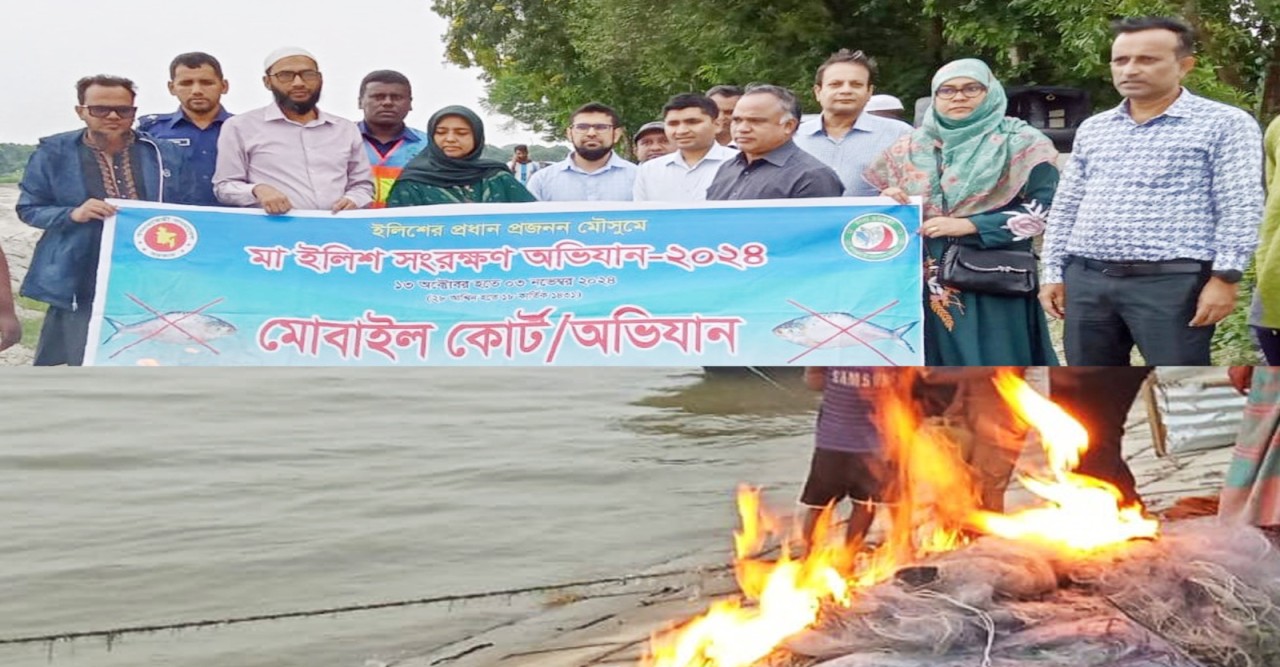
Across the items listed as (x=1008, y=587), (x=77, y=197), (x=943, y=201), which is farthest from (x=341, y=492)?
(x=943, y=201)

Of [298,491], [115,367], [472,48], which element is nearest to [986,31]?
[472,48]

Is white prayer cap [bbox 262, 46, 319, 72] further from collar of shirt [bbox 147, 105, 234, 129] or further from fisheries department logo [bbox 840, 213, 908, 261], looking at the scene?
fisheries department logo [bbox 840, 213, 908, 261]

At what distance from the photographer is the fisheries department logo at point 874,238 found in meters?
3.87

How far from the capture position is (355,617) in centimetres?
356

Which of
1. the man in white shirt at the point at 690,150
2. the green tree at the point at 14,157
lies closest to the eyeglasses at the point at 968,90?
the man in white shirt at the point at 690,150

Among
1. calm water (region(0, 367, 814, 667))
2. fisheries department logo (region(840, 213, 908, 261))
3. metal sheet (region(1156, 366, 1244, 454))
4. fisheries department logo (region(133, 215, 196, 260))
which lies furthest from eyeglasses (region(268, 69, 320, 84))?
metal sheet (region(1156, 366, 1244, 454))

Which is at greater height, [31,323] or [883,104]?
[883,104]

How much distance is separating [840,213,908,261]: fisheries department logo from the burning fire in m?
0.44

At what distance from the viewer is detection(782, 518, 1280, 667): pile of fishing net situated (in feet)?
10.4

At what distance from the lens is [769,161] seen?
157 inches

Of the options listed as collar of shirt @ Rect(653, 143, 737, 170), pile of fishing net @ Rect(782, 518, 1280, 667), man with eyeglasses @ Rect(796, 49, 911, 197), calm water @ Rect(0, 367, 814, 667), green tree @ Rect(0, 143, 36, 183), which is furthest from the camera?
collar of shirt @ Rect(653, 143, 737, 170)

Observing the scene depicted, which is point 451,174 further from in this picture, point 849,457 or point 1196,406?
point 1196,406

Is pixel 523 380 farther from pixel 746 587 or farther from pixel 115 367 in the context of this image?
pixel 115 367

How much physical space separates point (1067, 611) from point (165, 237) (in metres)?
2.60
